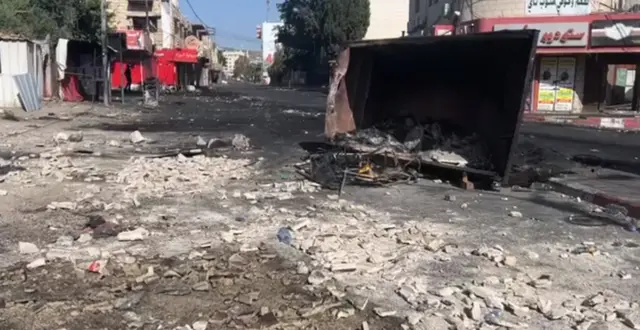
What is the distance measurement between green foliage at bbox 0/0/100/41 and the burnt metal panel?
16.2 feet

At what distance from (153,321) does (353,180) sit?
550 centimetres

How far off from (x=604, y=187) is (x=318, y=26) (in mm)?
53647

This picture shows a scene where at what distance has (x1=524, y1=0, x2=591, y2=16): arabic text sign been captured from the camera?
1061 inches

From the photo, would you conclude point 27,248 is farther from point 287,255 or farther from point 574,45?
point 574,45

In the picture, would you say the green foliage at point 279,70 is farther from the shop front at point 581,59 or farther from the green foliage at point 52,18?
the shop front at point 581,59

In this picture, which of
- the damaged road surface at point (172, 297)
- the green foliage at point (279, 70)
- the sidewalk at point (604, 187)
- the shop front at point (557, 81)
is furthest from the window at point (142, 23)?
the damaged road surface at point (172, 297)

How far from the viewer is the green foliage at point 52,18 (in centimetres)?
2934

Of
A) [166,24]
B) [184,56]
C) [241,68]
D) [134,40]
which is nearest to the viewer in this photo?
[134,40]

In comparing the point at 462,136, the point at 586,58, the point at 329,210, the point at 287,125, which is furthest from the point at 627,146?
the point at 586,58

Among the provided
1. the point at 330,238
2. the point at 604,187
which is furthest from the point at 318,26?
the point at 330,238

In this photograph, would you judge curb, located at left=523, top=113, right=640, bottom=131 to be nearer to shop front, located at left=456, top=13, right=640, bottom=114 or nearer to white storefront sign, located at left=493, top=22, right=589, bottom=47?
shop front, located at left=456, top=13, right=640, bottom=114

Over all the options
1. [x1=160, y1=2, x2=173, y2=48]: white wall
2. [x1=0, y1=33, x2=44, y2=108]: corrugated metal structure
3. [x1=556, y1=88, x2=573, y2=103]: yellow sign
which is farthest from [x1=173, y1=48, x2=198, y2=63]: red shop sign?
[x1=556, y1=88, x2=573, y2=103]: yellow sign

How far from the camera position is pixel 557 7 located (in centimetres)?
2734

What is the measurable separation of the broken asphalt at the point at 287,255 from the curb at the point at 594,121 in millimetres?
15724
